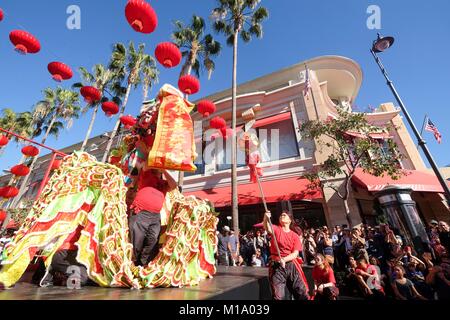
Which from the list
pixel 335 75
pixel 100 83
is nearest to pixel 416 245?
pixel 335 75

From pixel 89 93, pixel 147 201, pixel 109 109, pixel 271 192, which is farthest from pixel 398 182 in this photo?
pixel 89 93

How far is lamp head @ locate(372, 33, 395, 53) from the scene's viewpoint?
5836 millimetres

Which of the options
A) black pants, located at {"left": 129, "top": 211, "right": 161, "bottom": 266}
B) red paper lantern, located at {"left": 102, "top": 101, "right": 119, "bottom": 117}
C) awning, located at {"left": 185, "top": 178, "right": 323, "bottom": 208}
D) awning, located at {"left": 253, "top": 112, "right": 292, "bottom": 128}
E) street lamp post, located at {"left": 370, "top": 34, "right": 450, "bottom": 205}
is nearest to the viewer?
black pants, located at {"left": 129, "top": 211, "right": 161, "bottom": 266}

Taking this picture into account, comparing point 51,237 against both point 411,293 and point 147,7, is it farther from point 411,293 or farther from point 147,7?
point 411,293

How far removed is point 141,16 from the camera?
4281 mm

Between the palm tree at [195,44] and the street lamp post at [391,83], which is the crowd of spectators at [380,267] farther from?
the palm tree at [195,44]

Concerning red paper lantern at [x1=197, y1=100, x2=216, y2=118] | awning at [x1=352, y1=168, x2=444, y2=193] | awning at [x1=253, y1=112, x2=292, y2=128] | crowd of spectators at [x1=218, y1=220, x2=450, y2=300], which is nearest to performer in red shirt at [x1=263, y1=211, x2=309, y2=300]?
crowd of spectators at [x1=218, y1=220, x2=450, y2=300]

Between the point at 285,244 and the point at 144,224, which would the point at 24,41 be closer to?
the point at 144,224

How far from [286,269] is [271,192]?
6680 millimetres

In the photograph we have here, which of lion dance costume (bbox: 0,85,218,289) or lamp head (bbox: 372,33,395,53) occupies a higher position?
lamp head (bbox: 372,33,395,53)

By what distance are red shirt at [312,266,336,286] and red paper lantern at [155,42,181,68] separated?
5.45m

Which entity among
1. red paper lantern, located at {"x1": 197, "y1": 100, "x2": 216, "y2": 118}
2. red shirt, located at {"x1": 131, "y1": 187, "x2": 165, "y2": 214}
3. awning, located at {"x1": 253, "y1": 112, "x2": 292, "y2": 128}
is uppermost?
awning, located at {"x1": 253, "y1": 112, "x2": 292, "y2": 128}

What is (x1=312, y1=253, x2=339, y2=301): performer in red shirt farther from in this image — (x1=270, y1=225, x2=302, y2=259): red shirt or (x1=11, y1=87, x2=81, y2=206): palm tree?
(x1=11, y1=87, x2=81, y2=206): palm tree
